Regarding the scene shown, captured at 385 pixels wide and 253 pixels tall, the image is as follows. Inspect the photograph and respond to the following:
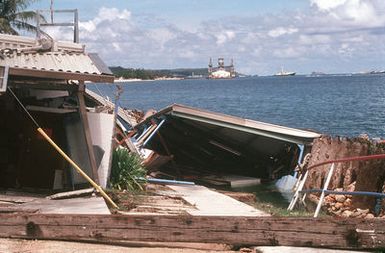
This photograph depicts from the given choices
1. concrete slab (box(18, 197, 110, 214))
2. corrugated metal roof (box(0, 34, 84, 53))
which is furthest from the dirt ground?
corrugated metal roof (box(0, 34, 84, 53))

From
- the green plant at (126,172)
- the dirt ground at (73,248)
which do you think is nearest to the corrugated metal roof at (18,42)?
the green plant at (126,172)

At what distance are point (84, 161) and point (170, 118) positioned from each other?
607 cm

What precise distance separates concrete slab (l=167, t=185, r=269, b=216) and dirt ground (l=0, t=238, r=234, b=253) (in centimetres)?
332

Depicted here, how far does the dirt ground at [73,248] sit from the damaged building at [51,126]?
4559 millimetres

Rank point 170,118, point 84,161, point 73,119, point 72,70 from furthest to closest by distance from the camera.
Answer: point 170,118
point 73,119
point 84,161
point 72,70

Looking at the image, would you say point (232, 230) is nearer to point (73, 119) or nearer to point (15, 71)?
point (15, 71)

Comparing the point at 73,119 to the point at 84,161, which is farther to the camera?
the point at 73,119

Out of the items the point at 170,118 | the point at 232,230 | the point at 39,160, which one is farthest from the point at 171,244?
the point at 170,118

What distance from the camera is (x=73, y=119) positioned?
1302 centimetres

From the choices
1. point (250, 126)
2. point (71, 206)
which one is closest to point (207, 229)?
point (71, 206)

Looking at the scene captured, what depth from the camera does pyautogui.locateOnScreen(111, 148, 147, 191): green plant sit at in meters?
12.7

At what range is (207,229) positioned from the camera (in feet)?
22.3

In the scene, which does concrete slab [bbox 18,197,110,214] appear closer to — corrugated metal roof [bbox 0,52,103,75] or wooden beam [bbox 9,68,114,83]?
wooden beam [bbox 9,68,114,83]

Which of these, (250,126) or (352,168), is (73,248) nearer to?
(352,168)
